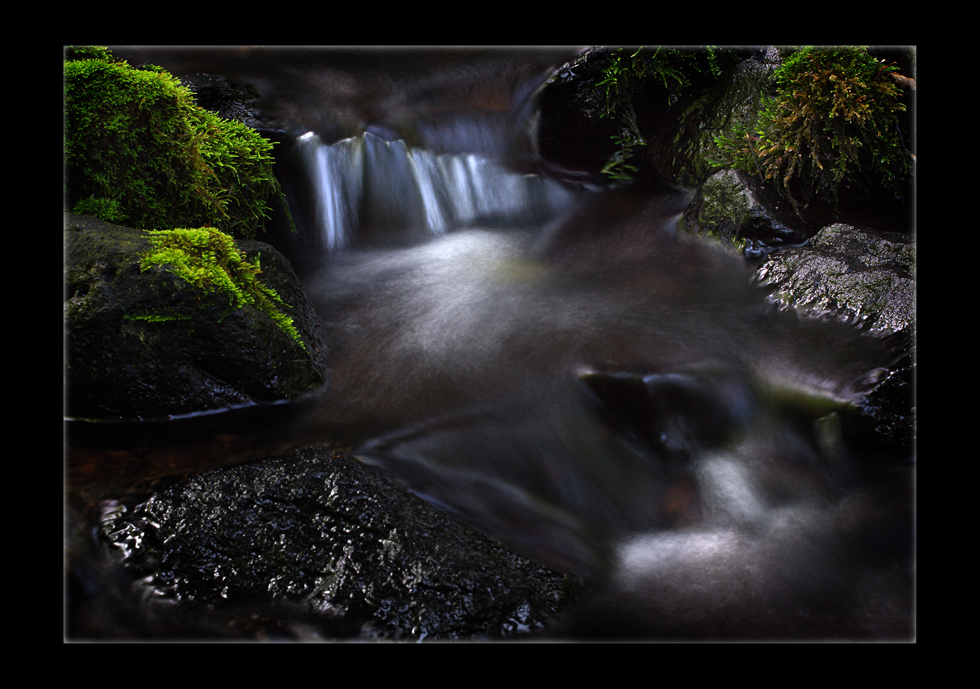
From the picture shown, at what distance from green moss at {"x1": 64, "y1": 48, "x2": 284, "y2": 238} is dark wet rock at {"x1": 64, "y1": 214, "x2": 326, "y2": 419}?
1.62 ft

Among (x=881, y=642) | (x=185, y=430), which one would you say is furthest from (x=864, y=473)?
(x=185, y=430)

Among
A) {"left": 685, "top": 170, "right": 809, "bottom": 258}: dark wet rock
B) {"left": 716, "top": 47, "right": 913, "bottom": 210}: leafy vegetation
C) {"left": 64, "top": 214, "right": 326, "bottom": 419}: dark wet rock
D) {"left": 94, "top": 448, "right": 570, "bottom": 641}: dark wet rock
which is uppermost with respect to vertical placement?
{"left": 716, "top": 47, "right": 913, "bottom": 210}: leafy vegetation

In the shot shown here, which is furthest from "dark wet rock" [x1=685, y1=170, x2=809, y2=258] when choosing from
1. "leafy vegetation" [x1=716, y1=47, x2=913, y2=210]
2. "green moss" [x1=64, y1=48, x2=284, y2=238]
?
"green moss" [x1=64, y1=48, x2=284, y2=238]

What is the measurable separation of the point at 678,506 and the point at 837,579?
682 mm

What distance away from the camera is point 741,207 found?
4945 millimetres

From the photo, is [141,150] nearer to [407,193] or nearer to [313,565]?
[407,193]

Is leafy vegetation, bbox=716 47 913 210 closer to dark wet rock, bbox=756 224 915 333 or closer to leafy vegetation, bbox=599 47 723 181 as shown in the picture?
dark wet rock, bbox=756 224 915 333

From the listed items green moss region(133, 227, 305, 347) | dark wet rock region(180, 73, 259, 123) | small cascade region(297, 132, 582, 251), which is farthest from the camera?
small cascade region(297, 132, 582, 251)

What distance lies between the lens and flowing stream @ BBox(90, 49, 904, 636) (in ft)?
9.05

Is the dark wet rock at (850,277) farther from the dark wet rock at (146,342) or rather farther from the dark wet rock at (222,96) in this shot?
the dark wet rock at (222,96)

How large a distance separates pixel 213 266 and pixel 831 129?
4314 millimetres

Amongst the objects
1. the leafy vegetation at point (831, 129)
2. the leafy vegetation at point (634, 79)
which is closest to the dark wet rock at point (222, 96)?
the leafy vegetation at point (634, 79)

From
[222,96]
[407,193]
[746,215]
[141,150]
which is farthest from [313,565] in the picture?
[222,96]

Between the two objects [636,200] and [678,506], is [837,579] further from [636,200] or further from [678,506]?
[636,200]
